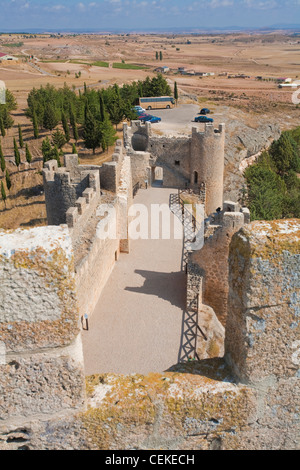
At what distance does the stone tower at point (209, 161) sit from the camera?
24750mm

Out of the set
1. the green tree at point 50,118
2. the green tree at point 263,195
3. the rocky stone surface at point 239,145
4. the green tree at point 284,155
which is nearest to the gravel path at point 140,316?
the green tree at point 263,195

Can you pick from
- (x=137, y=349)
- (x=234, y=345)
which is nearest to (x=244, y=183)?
(x=137, y=349)

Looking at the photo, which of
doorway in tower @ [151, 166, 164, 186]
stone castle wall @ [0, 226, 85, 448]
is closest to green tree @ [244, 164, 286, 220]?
doorway in tower @ [151, 166, 164, 186]

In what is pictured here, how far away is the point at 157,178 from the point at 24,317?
2638 centimetres

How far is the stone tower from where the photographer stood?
24750mm

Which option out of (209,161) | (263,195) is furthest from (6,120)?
(263,195)

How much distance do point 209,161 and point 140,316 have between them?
13.6m

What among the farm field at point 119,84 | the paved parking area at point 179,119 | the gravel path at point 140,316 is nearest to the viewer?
the gravel path at point 140,316

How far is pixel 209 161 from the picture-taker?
995 inches

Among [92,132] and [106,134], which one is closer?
[106,134]

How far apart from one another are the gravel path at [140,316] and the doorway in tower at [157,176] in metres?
9.57

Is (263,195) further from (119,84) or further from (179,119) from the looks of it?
(119,84)

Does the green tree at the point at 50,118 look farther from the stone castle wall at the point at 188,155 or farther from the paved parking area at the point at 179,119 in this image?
the stone castle wall at the point at 188,155

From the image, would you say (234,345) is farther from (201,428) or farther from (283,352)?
(201,428)
